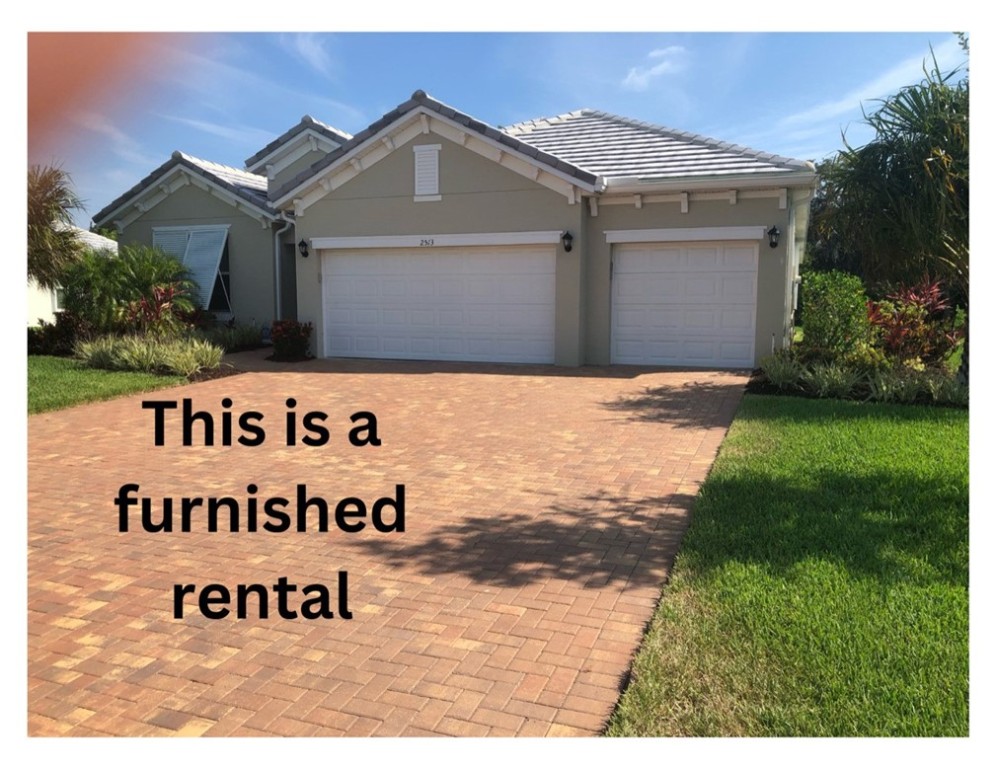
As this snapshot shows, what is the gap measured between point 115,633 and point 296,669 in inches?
46.6

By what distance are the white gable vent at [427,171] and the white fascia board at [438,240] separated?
0.84 meters

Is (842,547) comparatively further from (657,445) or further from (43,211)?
(43,211)

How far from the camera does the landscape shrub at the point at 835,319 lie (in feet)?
42.3

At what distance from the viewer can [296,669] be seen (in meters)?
4.09

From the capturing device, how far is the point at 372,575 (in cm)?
532

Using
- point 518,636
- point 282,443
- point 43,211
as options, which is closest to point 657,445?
point 282,443

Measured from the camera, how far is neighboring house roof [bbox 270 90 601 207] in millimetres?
15031

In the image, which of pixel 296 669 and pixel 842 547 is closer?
pixel 296 669

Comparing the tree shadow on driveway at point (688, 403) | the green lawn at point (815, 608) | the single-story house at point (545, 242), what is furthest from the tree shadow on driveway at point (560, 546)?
the single-story house at point (545, 242)

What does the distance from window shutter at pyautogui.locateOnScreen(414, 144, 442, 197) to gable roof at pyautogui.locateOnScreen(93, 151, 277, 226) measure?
A: 5.27 meters

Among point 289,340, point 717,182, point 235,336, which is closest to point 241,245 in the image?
point 235,336

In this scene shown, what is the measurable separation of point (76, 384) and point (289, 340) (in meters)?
4.70

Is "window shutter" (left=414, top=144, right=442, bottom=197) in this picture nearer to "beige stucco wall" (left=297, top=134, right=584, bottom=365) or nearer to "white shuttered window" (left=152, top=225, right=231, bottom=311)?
"beige stucco wall" (left=297, top=134, right=584, bottom=365)

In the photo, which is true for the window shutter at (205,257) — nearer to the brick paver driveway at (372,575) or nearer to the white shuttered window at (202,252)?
the white shuttered window at (202,252)
